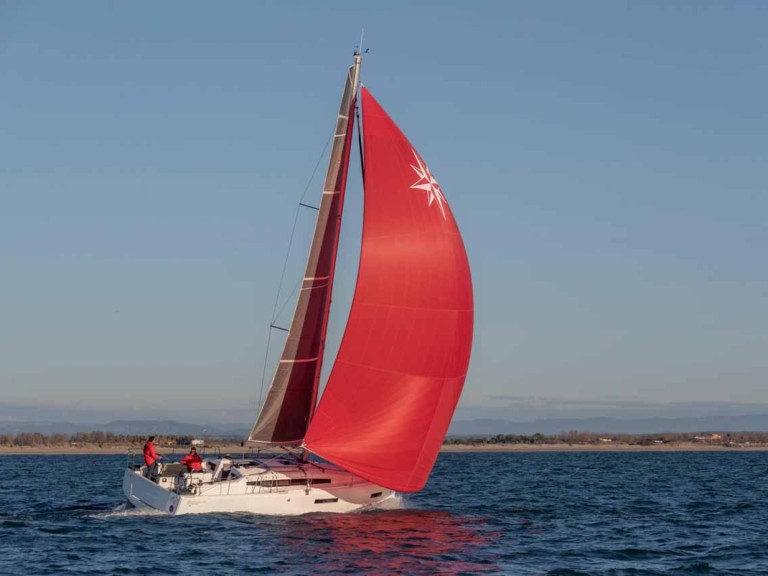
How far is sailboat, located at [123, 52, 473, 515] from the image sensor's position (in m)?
29.6

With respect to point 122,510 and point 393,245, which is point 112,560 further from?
point 393,245

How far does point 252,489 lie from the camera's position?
29344 millimetres

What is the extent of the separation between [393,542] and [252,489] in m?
5.25

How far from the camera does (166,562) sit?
75.7 ft

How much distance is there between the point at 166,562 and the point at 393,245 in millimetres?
11483

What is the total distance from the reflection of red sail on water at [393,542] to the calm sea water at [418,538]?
5 centimetres

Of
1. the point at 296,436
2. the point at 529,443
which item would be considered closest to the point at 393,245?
the point at 296,436

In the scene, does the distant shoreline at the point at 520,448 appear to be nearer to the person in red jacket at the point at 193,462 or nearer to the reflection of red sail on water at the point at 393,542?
the person in red jacket at the point at 193,462

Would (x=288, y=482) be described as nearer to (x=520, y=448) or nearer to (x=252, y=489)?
(x=252, y=489)

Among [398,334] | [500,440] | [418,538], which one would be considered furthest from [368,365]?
[500,440]

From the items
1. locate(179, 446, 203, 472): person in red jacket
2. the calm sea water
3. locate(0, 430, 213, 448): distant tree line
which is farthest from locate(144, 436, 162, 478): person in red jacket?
locate(0, 430, 213, 448): distant tree line

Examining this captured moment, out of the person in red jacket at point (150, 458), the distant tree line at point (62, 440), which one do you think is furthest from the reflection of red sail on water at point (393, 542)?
the distant tree line at point (62, 440)

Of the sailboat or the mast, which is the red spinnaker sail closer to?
the sailboat

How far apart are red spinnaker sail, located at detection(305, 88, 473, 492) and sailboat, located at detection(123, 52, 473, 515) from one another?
0.03 metres
